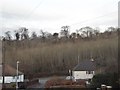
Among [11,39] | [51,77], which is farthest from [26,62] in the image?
[11,39]

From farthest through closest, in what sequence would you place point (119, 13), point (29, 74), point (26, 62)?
point (29, 74)
point (26, 62)
point (119, 13)

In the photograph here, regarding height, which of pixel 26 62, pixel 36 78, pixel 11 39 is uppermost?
pixel 11 39

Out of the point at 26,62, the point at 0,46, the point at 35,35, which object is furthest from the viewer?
the point at 26,62

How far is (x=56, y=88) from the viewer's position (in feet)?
14.5

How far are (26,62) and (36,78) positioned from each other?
3.04ft

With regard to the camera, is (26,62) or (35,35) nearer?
(35,35)

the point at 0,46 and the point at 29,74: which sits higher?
the point at 0,46

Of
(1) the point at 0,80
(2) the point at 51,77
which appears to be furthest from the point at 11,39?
(2) the point at 51,77

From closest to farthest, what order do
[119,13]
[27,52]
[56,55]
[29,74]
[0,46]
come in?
[119,13] → [0,46] → [27,52] → [56,55] → [29,74]

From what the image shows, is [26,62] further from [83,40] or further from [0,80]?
[0,80]

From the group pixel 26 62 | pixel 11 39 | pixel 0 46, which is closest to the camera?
pixel 0 46

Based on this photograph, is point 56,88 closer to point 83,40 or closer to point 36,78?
point 83,40

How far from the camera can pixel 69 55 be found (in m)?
6.53

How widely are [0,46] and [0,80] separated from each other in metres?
0.54
